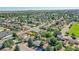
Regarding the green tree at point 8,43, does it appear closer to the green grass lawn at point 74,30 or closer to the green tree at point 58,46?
the green tree at point 58,46

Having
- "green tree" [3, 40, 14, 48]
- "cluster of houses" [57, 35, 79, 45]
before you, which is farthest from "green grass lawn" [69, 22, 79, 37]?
"green tree" [3, 40, 14, 48]

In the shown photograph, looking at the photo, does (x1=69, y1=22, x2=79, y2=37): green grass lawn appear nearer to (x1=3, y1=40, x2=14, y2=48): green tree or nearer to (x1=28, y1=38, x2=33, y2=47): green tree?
(x1=28, y1=38, x2=33, y2=47): green tree

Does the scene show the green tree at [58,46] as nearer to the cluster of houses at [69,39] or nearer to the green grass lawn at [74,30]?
the cluster of houses at [69,39]

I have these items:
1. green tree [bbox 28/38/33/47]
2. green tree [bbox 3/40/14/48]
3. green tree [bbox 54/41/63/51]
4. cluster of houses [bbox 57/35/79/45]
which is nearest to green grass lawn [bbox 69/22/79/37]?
cluster of houses [bbox 57/35/79/45]

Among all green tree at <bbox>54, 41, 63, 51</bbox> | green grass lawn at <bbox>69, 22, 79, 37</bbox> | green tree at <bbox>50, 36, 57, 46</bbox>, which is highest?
green grass lawn at <bbox>69, 22, 79, 37</bbox>

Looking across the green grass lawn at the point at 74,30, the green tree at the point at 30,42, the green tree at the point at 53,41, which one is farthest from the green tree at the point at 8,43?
the green grass lawn at the point at 74,30

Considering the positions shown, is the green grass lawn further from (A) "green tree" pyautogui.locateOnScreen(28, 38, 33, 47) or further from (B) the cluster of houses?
(A) "green tree" pyautogui.locateOnScreen(28, 38, 33, 47)

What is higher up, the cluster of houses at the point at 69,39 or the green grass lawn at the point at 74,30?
the green grass lawn at the point at 74,30

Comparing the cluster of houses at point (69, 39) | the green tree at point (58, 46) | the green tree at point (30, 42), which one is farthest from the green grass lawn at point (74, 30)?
the green tree at point (30, 42)

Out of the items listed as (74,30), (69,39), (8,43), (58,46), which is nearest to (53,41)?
(58,46)

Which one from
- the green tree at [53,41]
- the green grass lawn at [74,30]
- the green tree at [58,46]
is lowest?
the green tree at [58,46]

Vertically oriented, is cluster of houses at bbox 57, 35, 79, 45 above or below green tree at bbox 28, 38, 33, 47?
above

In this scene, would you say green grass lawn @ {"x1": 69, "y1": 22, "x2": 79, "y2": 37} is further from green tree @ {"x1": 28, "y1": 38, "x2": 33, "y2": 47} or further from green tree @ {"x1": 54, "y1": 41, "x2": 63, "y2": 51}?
green tree @ {"x1": 28, "y1": 38, "x2": 33, "y2": 47}
